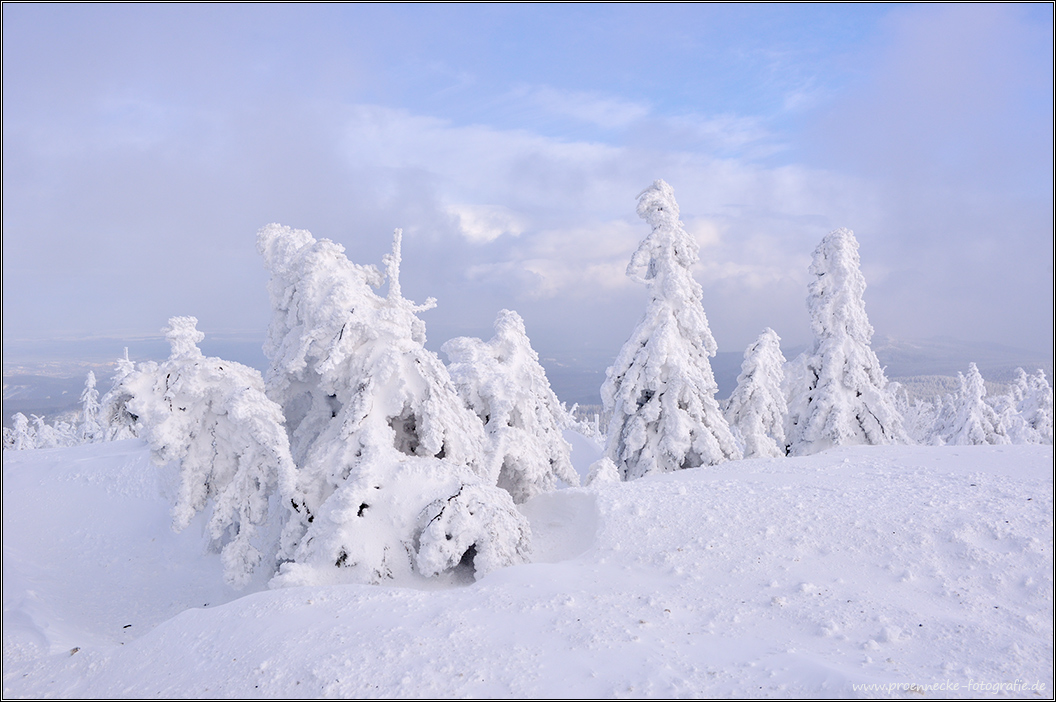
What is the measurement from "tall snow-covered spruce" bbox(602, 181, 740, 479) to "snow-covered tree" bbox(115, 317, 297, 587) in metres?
9.76

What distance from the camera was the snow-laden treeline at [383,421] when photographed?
9.16 metres

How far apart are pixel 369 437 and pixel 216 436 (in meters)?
2.91

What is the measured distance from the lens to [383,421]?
10.4 m

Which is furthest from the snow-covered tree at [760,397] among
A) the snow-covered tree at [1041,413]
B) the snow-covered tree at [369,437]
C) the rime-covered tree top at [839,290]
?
the snow-covered tree at [1041,413]

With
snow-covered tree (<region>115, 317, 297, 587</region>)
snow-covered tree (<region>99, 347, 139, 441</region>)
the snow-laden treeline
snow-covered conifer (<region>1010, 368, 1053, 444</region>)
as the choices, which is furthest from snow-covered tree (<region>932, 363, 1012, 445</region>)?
snow-covered tree (<region>99, 347, 139, 441</region>)

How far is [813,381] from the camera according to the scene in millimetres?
20781

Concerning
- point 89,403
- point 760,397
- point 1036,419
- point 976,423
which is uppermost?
point 760,397

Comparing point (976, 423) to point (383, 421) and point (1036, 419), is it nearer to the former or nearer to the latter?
point (1036, 419)

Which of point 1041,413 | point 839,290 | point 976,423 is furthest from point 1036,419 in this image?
point 839,290

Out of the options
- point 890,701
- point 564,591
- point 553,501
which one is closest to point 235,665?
point 564,591

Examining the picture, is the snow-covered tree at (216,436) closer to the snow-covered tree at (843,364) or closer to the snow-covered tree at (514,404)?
the snow-covered tree at (514,404)

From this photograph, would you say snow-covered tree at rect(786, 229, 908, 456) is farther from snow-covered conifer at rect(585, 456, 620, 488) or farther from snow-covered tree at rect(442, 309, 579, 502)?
snow-covered tree at rect(442, 309, 579, 502)

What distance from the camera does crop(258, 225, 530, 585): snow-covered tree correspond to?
890cm

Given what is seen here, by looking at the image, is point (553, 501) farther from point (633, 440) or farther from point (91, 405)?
point (91, 405)
